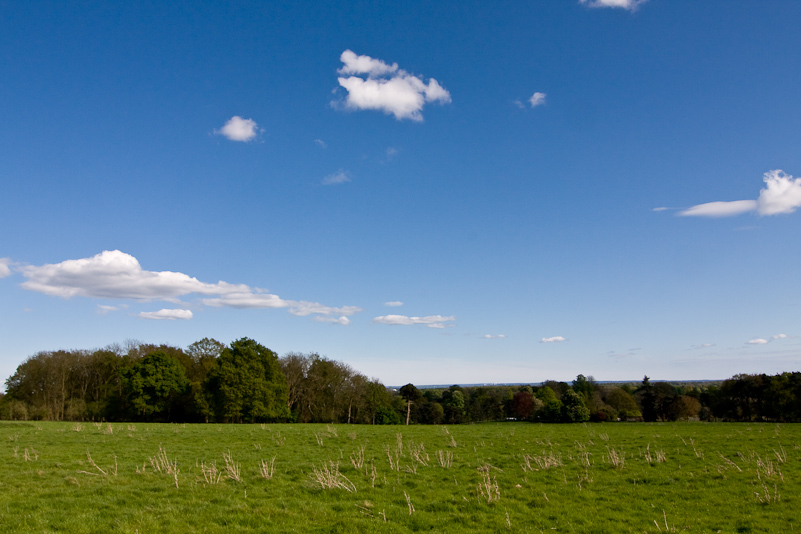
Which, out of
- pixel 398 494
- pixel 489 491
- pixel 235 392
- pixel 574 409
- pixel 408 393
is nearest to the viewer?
pixel 489 491

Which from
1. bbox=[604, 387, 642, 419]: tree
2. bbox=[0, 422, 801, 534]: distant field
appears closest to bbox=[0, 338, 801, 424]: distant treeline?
bbox=[604, 387, 642, 419]: tree

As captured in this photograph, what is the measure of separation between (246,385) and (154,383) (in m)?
11.3

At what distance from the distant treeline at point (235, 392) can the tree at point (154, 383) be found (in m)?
0.12

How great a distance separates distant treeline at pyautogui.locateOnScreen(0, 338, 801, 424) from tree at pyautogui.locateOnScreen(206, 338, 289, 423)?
12 centimetres

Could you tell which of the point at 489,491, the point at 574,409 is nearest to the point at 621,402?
the point at 574,409

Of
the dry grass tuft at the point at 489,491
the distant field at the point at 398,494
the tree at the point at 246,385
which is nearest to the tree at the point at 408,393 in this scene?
the tree at the point at 246,385

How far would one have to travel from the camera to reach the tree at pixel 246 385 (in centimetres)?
5222

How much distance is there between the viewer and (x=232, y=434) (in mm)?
30656

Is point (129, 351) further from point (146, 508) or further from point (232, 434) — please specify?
point (146, 508)

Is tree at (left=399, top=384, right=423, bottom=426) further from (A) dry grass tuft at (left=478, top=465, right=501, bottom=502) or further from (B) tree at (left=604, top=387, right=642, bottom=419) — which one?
(A) dry grass tuft at (left=478, top=465, right=501, bottom=502)

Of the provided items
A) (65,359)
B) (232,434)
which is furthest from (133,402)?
(232,434)

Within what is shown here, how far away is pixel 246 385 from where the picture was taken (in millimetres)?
52688

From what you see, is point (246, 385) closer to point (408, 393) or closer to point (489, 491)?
point (408, 393)

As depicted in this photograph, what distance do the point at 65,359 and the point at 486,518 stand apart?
68715mm
